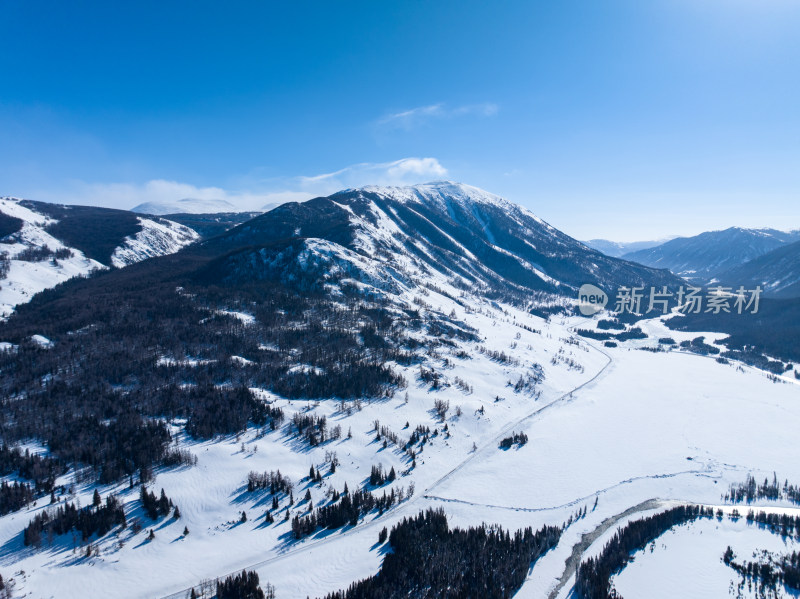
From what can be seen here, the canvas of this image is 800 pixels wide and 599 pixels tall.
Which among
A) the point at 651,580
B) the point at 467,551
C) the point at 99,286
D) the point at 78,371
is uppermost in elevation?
the point at 99,286

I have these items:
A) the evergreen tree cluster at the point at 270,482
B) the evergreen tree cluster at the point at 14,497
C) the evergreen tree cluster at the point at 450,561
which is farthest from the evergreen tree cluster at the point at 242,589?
the evergreen tree cluster at the point at 14,497

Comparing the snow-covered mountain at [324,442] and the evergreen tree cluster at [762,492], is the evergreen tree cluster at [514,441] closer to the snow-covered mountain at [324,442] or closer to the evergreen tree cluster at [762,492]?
the snow-covered mountain at [324,442]

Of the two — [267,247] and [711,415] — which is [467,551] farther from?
[267,247]

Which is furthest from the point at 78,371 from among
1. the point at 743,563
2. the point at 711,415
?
the point at 711,415

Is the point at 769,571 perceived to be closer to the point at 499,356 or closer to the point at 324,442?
the point at 324,442

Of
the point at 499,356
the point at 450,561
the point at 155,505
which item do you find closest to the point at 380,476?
the point at 450,561

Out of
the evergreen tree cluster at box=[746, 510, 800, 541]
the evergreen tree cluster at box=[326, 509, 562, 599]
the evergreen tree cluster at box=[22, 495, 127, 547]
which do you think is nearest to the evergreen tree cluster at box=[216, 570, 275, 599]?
the evergreen tree cluster at box=[326, 509, 562, 599]
